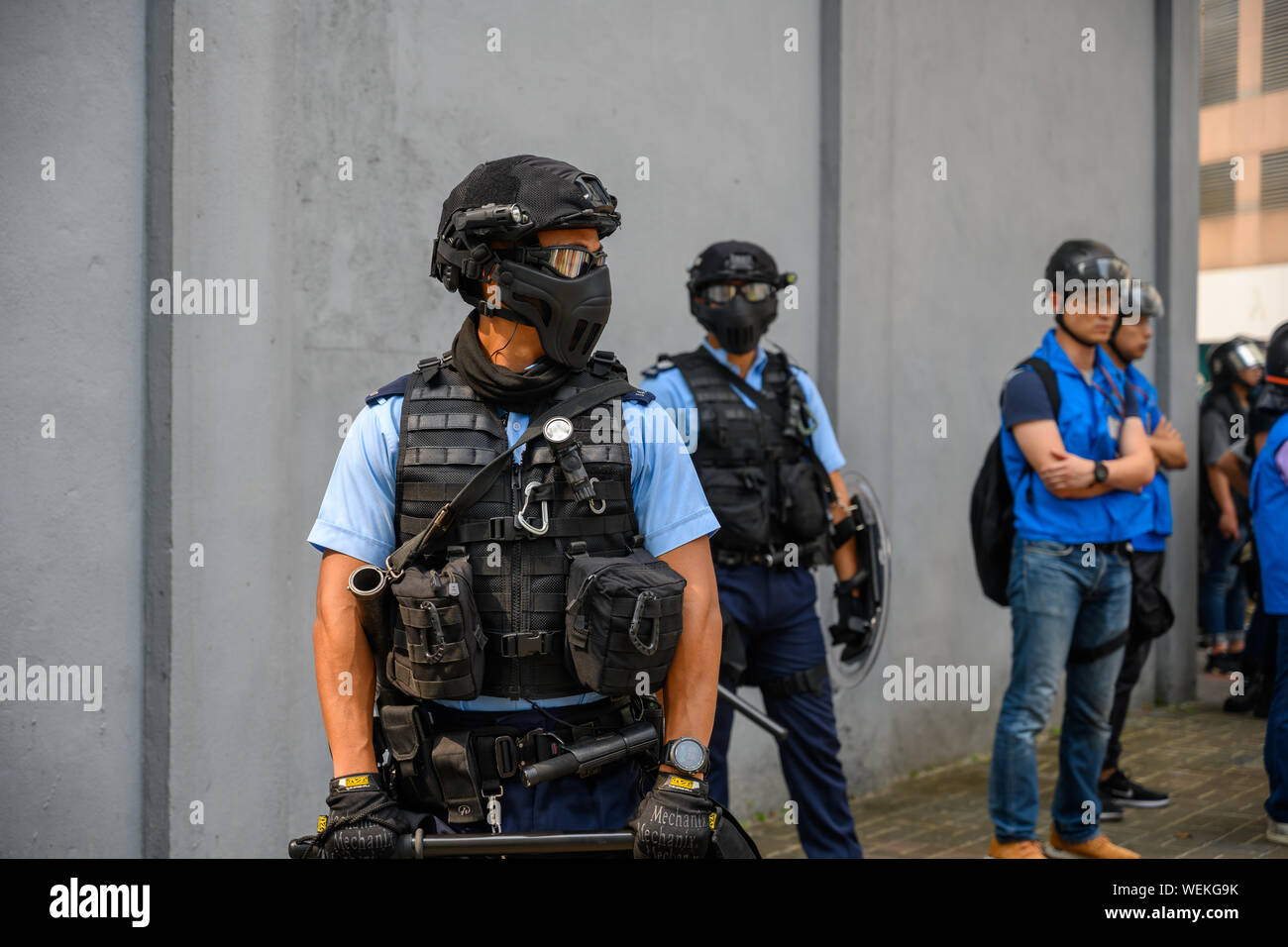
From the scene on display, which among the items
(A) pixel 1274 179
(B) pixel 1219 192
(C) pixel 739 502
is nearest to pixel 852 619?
(C) pixel 739 502

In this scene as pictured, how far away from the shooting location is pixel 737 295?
489 cm

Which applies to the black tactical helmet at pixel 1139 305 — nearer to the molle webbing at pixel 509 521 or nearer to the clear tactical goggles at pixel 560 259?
the clear tactical goggles at pixel 560 259

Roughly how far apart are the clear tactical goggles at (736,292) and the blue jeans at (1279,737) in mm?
2697

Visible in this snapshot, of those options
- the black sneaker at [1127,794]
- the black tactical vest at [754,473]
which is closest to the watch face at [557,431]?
the black tactical vest at [754,473]

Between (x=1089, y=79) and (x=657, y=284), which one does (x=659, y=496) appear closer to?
(x=657, y=284)

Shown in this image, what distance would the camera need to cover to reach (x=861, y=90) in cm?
668

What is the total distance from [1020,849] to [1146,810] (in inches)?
65.1

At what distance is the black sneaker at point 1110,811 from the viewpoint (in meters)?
6.20

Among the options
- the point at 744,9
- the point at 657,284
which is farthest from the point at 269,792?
the point at 744,9

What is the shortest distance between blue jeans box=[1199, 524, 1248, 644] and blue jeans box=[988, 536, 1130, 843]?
16.2ft

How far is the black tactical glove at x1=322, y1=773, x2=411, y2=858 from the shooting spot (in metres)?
2.53

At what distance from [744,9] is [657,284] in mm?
1476

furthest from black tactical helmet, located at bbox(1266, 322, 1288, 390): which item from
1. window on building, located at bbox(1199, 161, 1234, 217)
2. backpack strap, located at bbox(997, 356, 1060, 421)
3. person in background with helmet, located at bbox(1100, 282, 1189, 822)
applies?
window on building, located at bbox(1199, 161, 1234, 217)

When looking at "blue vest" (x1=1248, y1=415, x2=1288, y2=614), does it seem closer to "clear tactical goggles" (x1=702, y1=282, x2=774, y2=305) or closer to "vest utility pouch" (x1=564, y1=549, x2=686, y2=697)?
"clear tactical goggles" (x1=702, y1=282, x2=774, y2=305)
